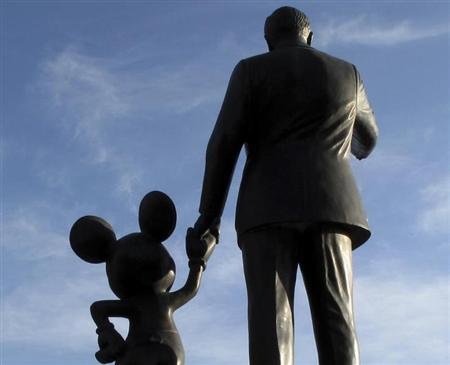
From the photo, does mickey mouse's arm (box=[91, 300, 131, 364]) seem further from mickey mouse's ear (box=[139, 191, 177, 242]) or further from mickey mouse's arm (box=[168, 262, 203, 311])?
mickey mouse's ear (box=[139, 191, 177, 242])

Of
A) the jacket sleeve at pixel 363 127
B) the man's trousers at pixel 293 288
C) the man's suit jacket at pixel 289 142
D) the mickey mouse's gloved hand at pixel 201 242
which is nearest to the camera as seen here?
the man's trousers at pixel 293 288

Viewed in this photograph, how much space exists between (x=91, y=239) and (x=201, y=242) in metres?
0.93

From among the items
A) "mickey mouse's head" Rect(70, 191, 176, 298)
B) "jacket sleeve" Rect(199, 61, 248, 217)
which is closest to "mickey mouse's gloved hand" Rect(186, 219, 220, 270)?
"jacket sleeve" Rect(199, 61, 248, 217)

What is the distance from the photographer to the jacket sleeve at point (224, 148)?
19.9 feet

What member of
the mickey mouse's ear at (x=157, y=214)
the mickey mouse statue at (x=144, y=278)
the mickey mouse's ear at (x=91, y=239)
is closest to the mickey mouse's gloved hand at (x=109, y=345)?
the mickey mouse statue at (x=144, y=278)

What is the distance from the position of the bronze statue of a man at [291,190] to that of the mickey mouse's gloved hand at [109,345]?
932mm

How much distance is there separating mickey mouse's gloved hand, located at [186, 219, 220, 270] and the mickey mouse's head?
0.35m

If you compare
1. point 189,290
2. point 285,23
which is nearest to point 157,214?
point 189,290

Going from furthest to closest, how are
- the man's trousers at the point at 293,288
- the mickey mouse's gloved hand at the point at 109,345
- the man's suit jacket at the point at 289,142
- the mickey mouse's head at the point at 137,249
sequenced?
the mickey mouse's head at the point at 137,249 → the mickey mouse's gloved hand at the point at 109,345 → the man's suit jacket at the point at 289,142 → the man's trousers at the point at 293,288

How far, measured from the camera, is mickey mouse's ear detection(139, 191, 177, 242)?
6.64m

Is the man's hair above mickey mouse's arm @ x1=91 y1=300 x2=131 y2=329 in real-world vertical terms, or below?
above

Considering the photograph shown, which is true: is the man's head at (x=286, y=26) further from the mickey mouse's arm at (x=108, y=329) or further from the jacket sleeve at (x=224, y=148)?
the mickey mouse's arm at (x=108, y=329)

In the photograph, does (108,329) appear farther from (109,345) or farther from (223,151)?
(223,151)

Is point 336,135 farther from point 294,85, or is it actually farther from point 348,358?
point 348,358
